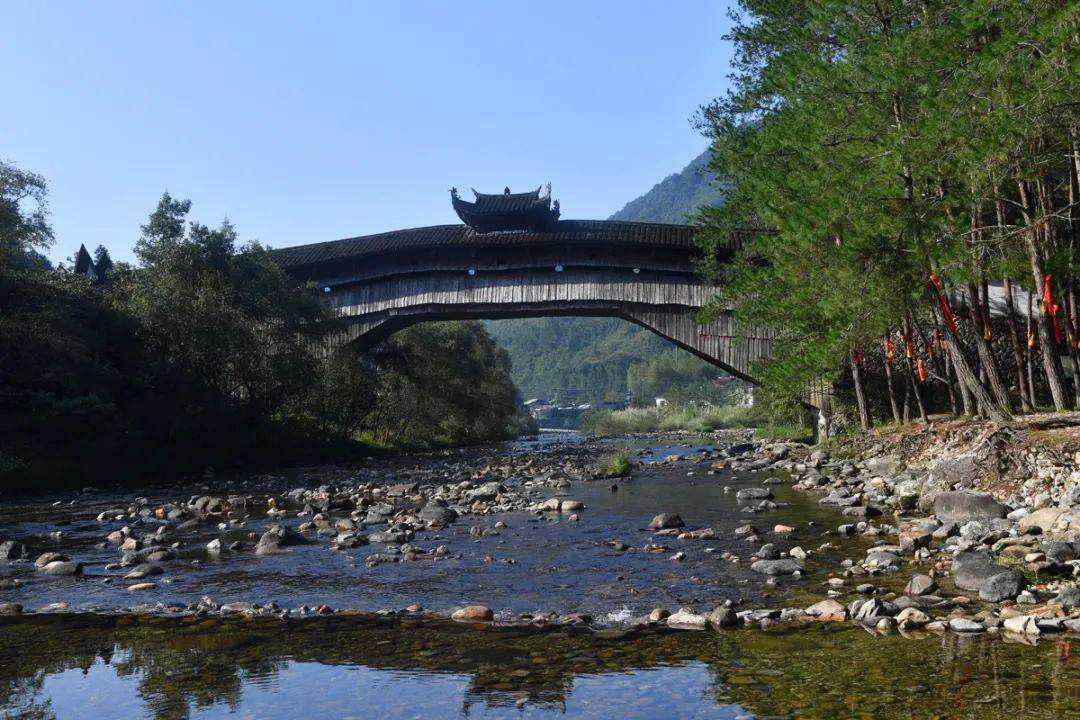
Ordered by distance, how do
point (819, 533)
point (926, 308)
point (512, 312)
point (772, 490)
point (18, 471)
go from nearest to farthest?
point (819, 533)
point (926, 308)
point (772, 490)
point (18, 471)
point (512, 312)

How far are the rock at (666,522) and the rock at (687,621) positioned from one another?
433 centimetres

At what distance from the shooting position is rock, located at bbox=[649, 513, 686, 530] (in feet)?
32.6

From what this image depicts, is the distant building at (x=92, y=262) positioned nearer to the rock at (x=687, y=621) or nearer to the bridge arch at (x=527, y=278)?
the bridge arch at (x=527, y=278)

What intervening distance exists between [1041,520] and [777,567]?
274 cm

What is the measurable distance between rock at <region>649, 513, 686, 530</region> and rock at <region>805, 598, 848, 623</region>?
14.1 feet

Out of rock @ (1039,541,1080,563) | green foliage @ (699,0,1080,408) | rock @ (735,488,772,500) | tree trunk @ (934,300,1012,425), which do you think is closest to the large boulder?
rock @ (1039,541,1080,563)

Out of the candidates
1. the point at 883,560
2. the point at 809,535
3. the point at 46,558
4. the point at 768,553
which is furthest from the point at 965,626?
the point at 46,558

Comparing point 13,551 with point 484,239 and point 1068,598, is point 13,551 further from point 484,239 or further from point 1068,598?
point 484,239

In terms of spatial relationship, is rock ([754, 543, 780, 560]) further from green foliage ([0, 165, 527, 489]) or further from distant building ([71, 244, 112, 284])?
distant building ([71, 244, 112, 284])

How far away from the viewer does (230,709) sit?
4.16m

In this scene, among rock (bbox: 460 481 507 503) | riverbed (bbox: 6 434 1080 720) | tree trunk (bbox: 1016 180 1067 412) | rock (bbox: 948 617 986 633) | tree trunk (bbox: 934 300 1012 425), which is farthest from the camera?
rock (bbox: 460 481 507 503)

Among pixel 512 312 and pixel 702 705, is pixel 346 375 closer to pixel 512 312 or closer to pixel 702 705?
pixel 512 312

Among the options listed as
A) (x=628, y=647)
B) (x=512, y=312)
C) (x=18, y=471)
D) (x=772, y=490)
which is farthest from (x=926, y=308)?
(x=18, y=471)

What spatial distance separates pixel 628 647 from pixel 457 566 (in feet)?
10.6
